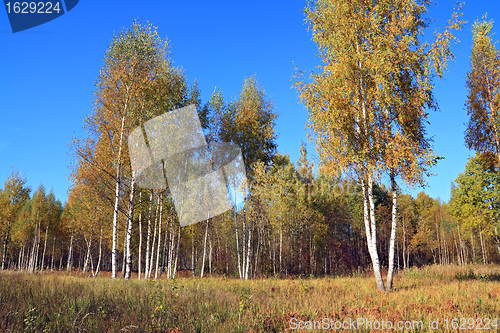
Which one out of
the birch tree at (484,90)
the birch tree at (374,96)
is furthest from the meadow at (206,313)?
the birch tree at (484,90)

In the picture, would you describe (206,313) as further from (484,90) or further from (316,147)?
(484,90)

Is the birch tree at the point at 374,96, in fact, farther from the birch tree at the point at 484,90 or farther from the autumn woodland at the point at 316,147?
the birch tree at the point at 484,90

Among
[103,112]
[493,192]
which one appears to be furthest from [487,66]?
[103,112]

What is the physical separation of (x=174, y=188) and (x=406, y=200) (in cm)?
4992

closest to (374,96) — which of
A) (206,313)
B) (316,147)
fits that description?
(316,147)

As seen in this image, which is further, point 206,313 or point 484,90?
point 484,90

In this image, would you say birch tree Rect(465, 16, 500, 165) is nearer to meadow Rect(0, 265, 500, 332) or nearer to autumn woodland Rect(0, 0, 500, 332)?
autumn woodland Rect(0, 0, 500, 332)

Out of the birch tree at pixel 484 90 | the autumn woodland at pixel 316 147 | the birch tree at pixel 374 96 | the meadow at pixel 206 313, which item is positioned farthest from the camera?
the birch tree at pixel 484 90

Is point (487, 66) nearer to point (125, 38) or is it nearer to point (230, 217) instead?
point (125, 38)

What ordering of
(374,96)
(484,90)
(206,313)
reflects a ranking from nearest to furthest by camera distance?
(206,313)
(374,96)
(484,90)

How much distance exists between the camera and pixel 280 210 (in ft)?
89.1

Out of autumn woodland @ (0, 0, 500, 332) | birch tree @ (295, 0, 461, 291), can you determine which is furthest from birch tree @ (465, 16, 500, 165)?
birch tree @ (295, 0, 461, 291)

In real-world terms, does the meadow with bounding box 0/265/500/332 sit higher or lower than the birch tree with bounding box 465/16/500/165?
lower

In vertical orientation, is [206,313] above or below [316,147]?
below
